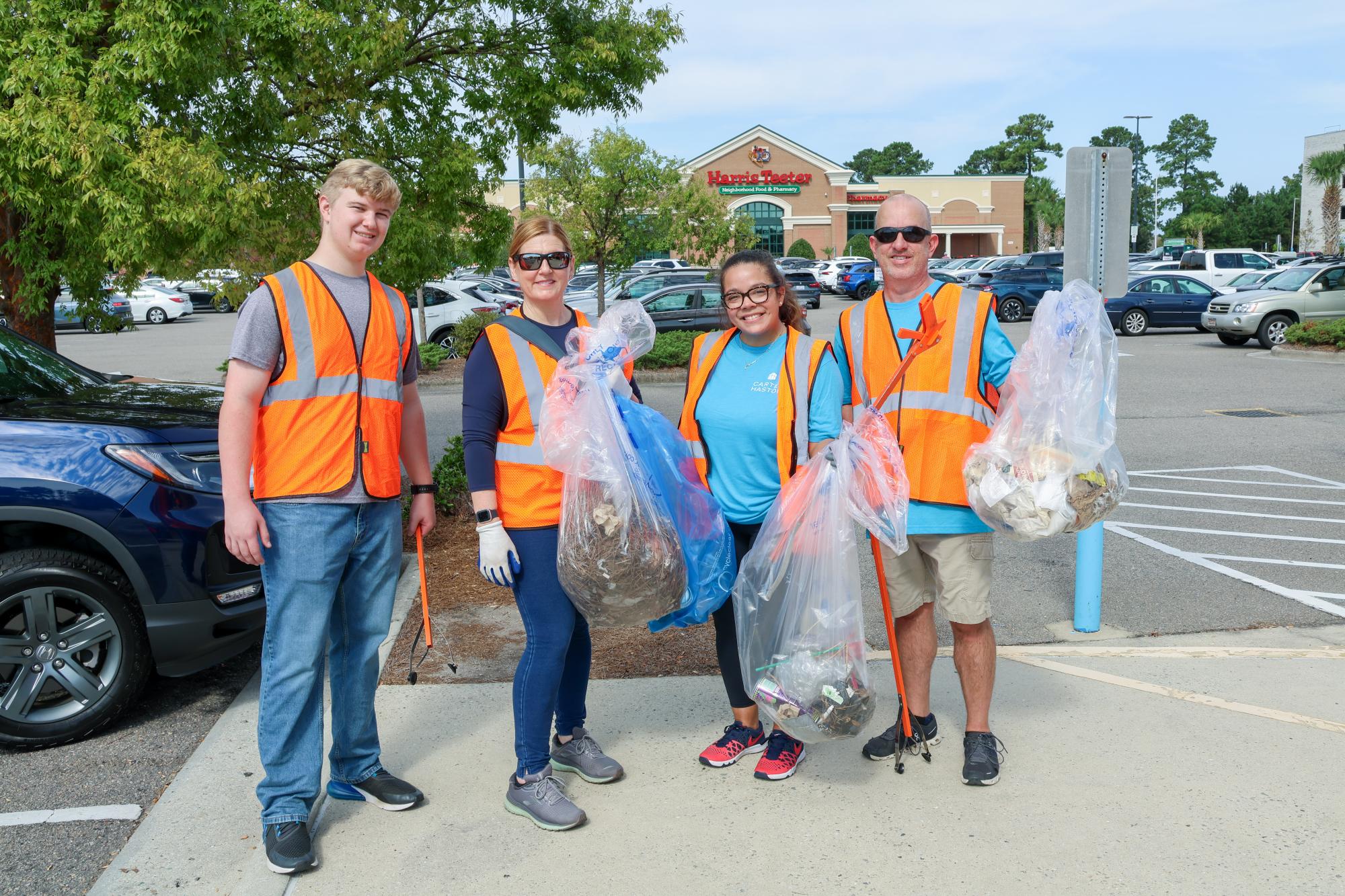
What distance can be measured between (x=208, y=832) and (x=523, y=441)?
60.5 inches

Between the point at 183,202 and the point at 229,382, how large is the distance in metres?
3.26

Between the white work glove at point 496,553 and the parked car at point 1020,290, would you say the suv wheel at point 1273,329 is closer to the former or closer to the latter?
the parked car at point 1020,290

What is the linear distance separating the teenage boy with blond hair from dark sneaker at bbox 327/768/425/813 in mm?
298

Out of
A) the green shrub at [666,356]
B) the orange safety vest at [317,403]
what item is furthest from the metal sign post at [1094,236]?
the green shrub at [666,356]

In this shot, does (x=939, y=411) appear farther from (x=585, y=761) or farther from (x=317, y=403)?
(x=317, y=403)

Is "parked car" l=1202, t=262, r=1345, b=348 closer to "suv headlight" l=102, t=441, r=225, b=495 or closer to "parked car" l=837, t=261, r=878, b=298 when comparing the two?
"parked car" l=837, t=261, r=878, b=298

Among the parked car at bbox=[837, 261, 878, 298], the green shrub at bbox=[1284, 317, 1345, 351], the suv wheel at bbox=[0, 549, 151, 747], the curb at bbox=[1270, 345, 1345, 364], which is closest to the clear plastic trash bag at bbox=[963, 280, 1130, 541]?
the suv wheel at bbox=[0, 549, 151, 747]

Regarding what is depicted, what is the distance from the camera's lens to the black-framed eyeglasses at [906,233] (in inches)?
136

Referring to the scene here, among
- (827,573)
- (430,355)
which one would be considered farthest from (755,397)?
(430,355)

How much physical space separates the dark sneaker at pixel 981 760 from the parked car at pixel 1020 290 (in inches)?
968

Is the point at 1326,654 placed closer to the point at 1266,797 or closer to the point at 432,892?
the point at 1266,797

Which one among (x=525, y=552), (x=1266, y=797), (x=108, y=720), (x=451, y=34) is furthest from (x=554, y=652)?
(x=451, y=34)

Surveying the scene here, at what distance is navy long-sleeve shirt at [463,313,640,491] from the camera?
3.24 metres

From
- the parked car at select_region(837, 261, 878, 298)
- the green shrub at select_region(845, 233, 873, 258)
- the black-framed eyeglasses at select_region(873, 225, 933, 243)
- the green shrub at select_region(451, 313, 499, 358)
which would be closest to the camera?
the black-framed eyeglasses at select_region(873, 225, 933, 243)
